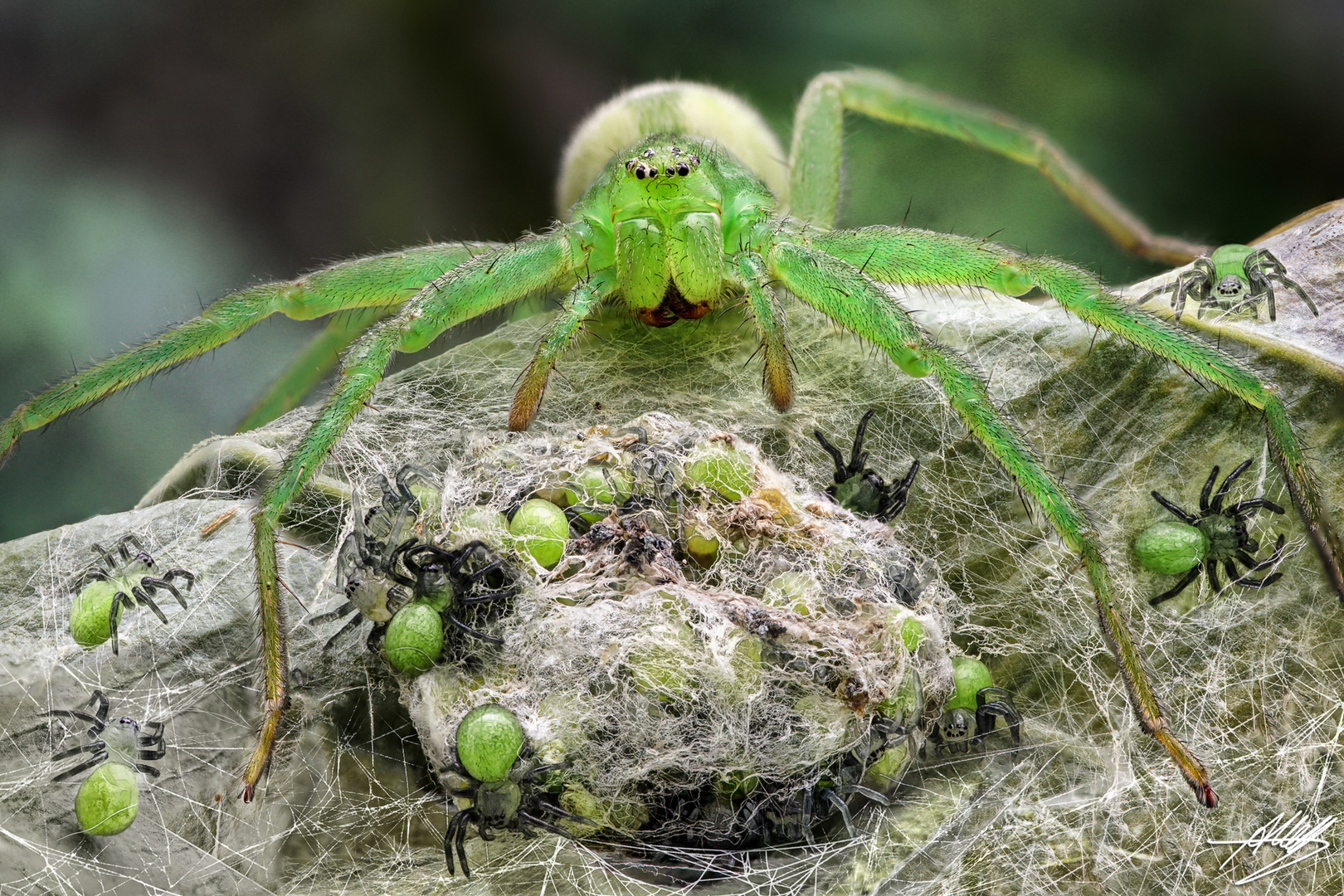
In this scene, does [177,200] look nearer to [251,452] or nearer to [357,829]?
[251,452]

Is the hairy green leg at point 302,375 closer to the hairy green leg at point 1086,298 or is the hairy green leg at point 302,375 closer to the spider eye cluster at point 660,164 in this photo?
the spider eye cluster at point 660,164

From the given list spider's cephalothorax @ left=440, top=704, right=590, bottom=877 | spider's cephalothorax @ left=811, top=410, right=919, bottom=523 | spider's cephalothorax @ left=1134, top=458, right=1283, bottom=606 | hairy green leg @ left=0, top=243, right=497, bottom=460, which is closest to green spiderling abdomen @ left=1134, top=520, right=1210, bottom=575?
spider's cephalothorax @ left=1134, top=458, right=1283, bottom=606

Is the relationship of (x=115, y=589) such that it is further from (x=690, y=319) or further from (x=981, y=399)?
(x=981, y=399)

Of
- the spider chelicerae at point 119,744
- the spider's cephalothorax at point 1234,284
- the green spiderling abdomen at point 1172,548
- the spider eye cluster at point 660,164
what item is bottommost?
the spider chelicerae at point 119,744

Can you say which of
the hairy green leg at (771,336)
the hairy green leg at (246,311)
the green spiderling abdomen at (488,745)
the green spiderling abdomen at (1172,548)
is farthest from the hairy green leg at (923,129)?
the green spiderling abdomen at (488,745)

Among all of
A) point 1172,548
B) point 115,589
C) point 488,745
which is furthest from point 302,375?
point 1172,548

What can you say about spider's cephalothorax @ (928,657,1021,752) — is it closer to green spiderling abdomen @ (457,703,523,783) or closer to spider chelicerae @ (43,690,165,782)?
green spiderling abdomen @ (457,703,523,783)
